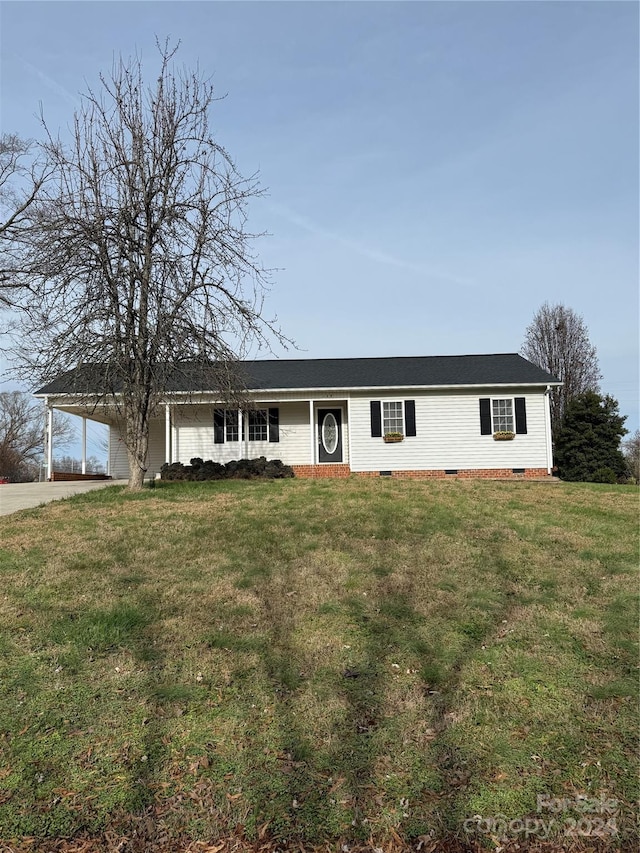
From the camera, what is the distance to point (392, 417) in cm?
1823

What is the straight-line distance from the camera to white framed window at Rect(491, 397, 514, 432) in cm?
1791

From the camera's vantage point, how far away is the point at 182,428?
19.4 meters

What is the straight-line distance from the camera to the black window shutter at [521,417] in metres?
17.7

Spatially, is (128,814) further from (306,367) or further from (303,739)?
(306,367)

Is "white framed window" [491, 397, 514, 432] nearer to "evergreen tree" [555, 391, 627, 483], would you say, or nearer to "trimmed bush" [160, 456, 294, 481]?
"evergreen tree" [555, 391, 627, 483]

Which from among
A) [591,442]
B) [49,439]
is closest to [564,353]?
[591,442]

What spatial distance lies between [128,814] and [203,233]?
1110 cm

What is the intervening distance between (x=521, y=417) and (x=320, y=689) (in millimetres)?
14885

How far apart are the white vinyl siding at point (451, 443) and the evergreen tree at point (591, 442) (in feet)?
9.16

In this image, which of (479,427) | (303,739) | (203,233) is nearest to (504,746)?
(303,739)

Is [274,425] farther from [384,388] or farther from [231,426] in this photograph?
[384,388]

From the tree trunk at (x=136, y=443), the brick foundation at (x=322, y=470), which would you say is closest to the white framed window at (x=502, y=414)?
the brick foundation at (x=322, y=470)

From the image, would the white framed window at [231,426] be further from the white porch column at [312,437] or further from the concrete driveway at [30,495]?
the concrete driveway at [30,495]

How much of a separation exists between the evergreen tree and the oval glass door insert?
24.5 ft
